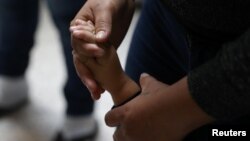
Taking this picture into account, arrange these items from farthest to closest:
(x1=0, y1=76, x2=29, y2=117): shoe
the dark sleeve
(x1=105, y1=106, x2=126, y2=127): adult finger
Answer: (x1=0, y1=76, x2=29, y2=117): shoe, (x1=105, y1=106, x2=126, y2=127): adult finger, the dark sleeve

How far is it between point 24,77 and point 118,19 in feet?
2.65

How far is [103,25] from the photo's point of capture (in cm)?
68

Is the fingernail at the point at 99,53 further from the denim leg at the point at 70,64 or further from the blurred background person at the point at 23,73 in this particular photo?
the blurred background person at the point at 23,73

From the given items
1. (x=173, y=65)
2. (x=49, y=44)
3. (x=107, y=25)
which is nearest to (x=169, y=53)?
(x=173, y=65)

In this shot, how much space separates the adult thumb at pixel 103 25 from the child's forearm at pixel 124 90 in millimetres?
75

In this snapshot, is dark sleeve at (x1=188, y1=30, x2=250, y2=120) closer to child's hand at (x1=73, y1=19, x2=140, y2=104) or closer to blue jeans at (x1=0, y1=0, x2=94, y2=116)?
child's hand at (x1=73, y1=19, x2=140, y2=104)

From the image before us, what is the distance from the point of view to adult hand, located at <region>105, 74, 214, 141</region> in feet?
1.79

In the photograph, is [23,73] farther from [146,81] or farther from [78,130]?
[146,81]

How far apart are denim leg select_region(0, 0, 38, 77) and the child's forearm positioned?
0.74m

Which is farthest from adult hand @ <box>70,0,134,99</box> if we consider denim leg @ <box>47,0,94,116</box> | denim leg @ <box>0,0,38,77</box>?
denim leg @ <box>0,0,38,77</box>

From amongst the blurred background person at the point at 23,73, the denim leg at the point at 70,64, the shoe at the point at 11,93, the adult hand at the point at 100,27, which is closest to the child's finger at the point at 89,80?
the adult hand at the point at 100,27

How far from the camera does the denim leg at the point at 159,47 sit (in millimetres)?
689

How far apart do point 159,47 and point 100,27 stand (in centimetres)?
13

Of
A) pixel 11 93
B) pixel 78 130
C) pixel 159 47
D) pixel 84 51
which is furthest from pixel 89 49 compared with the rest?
pixel 11 93
